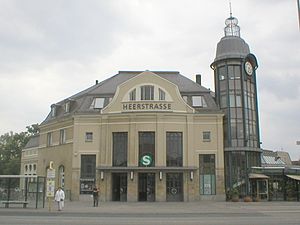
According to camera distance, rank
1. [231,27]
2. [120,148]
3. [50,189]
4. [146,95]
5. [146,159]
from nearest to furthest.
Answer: [50,189] → [146,159] → [120,148] → [146,95] → [231,27]

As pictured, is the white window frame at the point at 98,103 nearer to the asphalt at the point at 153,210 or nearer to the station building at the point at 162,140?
the station building at the point at 162,140

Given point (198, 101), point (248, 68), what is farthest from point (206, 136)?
point (248, 68)

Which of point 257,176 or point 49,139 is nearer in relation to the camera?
point 257,176

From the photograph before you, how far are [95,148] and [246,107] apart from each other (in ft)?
58.7

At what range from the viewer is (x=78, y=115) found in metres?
46.2

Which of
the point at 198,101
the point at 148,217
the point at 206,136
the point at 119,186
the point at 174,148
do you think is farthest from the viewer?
the point at 198,101

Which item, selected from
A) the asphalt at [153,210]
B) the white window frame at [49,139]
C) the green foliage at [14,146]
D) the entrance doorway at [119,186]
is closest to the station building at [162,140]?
the entrance doorway at [119,186]

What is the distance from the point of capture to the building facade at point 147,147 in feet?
143

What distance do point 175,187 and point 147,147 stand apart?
17.0ft

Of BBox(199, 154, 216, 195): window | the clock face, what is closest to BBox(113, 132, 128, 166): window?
BBox(199, 154, 216, 195): window

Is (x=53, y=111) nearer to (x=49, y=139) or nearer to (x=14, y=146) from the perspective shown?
(x=49, y=139)

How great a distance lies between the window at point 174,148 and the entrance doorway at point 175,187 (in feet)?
4.14

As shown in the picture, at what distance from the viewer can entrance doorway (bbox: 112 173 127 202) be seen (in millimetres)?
43944

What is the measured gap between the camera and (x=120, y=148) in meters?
44.9
